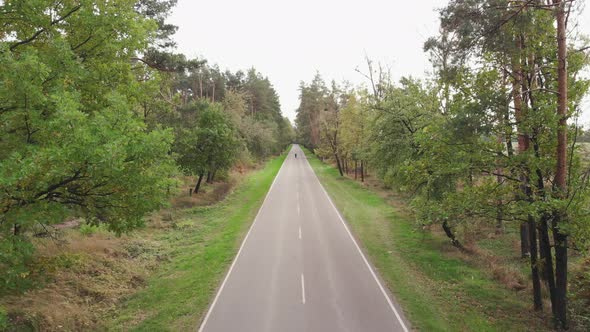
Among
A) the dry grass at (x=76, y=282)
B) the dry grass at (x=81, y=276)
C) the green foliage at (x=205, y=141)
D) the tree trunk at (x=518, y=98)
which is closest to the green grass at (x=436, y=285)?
the tree trunk at (x=518, y=98)

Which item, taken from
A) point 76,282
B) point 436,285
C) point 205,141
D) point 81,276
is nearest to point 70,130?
point 76,282

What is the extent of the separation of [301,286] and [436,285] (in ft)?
18.0

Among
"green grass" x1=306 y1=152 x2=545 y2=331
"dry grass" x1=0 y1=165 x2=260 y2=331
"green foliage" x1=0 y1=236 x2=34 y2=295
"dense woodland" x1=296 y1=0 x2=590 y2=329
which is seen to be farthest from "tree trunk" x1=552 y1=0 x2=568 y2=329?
"dry grass" x1=0 y1=165 x2=260 y2=331

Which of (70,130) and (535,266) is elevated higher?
(70,130)

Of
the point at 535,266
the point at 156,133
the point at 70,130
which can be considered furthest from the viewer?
the point at 535,266

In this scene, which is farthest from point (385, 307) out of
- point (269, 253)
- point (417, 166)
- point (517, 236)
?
point (517, 236)

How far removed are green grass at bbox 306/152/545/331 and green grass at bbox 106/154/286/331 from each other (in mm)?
7101

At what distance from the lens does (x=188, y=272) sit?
Answer: 1547 centimetres

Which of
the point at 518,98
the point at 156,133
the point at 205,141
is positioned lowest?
the point at 156,133

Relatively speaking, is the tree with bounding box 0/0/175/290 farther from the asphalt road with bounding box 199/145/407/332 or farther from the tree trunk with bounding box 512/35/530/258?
the tree trunk with bounding box 512/35/530/258

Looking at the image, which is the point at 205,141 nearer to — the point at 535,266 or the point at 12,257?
the point at 12,257

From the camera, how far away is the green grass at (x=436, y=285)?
1155 cm

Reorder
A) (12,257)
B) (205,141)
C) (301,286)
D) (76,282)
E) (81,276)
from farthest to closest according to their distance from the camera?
(205,141)
(301,286)
(81,276)
(76,282)
(12,257)

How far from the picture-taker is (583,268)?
13.8m
